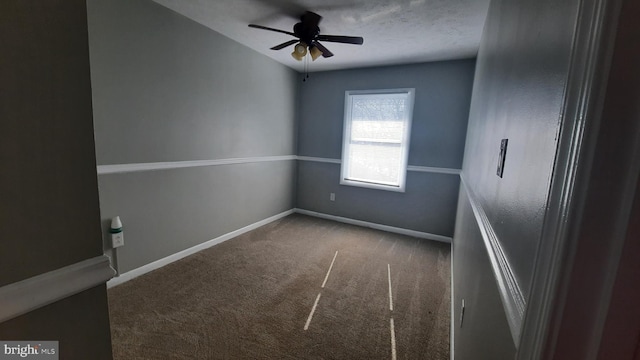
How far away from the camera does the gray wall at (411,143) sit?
3342 millimetres

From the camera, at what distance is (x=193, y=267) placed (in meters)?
2.52

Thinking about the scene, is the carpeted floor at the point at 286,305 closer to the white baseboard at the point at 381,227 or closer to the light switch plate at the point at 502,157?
the white baseboard at the point at 381,227

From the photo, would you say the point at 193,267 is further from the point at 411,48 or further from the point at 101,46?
the point at 411,48

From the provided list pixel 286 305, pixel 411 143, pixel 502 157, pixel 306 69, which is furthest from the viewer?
pixel 306 69

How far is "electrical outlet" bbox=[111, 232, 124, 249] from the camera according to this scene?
2.06m

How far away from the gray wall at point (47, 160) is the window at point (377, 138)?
3.53 metres

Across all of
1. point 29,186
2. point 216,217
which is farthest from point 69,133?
point 216,217

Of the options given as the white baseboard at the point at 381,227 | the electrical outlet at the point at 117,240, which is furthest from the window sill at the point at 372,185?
the electrical outlet at the point at 117,240

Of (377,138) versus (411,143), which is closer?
(411,143)

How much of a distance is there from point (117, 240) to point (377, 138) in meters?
3.24

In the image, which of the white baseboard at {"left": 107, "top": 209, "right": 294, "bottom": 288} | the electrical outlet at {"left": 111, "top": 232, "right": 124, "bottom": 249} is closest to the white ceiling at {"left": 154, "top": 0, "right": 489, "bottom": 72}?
the electrical outlet at {"left": 111, "top": 232, "right": 124, "bottom": 249}

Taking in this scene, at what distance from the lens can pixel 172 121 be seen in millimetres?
2453
